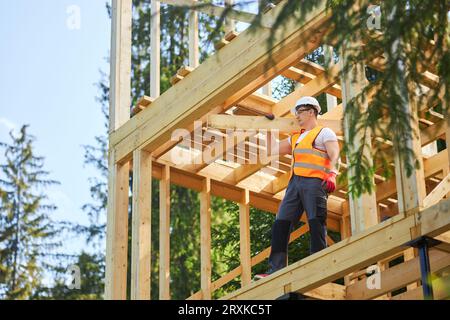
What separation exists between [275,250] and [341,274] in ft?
3.22

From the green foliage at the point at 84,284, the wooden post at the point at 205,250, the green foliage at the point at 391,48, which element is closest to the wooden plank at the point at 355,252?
the green foliage at the point at 391,48

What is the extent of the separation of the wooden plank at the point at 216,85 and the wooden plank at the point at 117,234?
24cm

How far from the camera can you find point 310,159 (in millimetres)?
9562

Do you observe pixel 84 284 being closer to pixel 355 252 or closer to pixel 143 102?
pixel 143 102

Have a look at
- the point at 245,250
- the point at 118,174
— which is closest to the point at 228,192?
the point at 245,250

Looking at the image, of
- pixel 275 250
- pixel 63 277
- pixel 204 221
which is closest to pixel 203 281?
pixel 204 221

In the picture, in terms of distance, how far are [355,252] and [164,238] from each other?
3574 millimetres

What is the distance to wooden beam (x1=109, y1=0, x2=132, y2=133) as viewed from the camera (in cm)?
1179

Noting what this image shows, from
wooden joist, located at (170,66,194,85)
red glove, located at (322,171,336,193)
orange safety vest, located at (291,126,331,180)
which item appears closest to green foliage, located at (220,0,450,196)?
red glove, located at (322,171,336,193)

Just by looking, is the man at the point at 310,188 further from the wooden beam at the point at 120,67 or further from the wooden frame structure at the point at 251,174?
the wooden beam at the point at 120,67

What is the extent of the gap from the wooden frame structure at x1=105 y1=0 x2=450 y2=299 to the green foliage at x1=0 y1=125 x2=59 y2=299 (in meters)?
14.0

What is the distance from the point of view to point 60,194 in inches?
1066

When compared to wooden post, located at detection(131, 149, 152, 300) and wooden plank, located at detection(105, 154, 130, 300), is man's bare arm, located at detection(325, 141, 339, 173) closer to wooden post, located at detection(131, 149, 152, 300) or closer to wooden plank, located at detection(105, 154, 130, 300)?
wooden post, located at detection(131, 149, 152, 300)

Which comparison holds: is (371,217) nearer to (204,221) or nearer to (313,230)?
(313,230)
